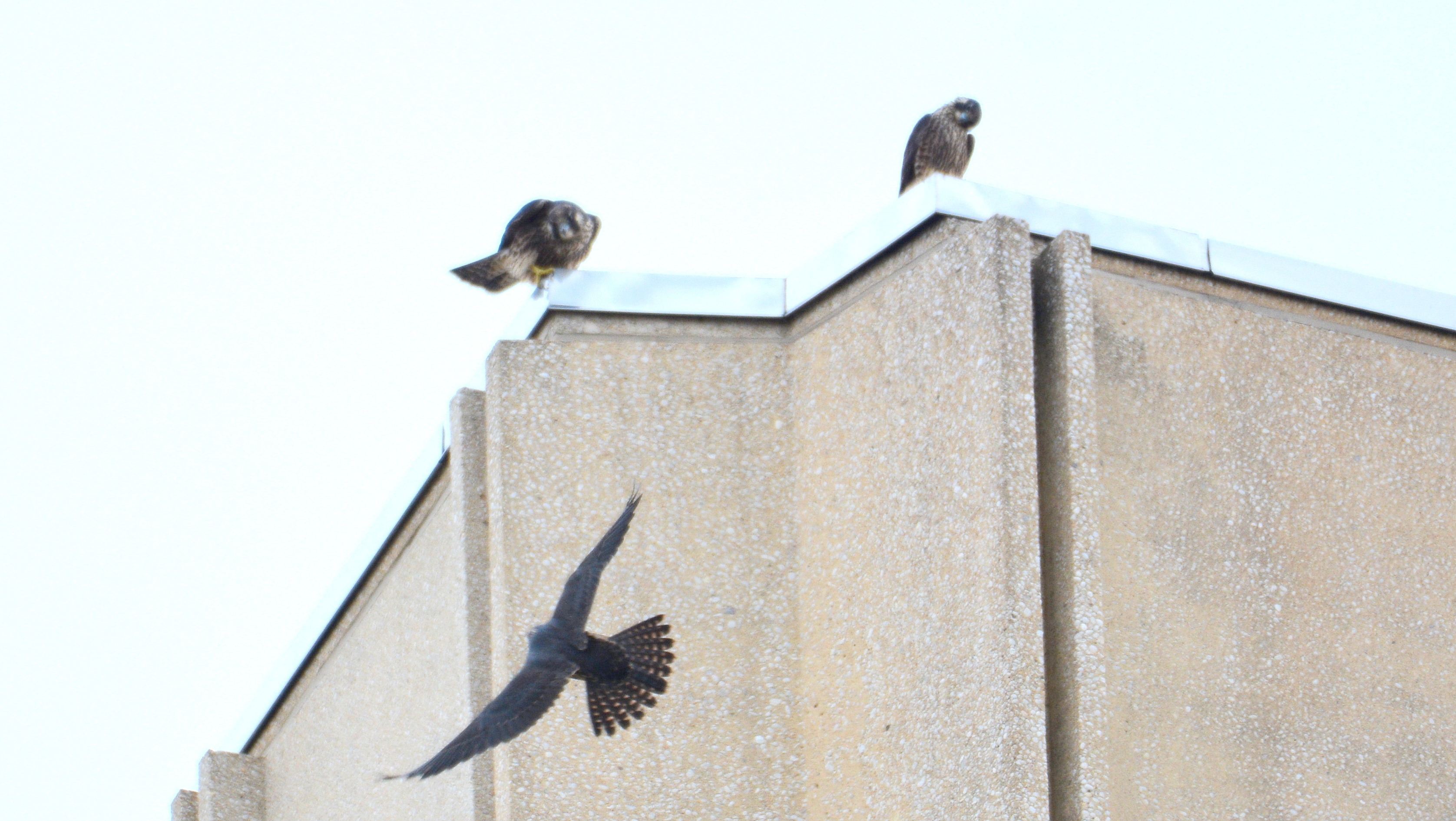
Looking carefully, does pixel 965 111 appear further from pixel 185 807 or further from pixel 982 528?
pixel 185 807

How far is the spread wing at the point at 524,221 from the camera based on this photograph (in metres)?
5.43

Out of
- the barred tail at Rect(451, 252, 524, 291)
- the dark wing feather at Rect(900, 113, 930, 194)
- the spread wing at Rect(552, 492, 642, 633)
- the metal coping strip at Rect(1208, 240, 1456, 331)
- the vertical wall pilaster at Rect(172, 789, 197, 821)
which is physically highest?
the dark wing feather at Rect(900, 113, 930, 194)

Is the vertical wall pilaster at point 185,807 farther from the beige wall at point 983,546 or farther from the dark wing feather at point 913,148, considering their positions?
the dark wing feather at point 913,148

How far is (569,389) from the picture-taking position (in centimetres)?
455

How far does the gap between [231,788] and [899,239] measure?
11.8 feet

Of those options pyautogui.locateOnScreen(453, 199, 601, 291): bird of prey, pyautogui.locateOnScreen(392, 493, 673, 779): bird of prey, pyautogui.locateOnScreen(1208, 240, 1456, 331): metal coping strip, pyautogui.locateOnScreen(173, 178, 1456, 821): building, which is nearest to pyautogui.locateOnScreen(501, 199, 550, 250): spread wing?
pyautogui.locateOnScreen(453, 199, 601, 291): bird of prey

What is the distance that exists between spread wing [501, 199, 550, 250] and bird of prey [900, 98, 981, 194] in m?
1.23

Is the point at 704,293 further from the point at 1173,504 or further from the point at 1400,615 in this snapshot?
the point at 1400,615

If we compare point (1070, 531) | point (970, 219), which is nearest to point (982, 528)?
point (1070, 531)

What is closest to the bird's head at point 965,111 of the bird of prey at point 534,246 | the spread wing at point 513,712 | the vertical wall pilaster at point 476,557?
the bird of prey at point 534,246

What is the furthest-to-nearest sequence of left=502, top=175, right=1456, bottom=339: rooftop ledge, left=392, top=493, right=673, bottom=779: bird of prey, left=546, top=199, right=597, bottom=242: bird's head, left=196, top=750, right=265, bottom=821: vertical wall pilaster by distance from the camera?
left=196, top=750, right=265, bottom=821: vertical wall pilaster → left=546, top=199, right=597, bottom=242: bird's head → left=502, top=175, right=1456, bottom=339: rooftop ledge → left=392, top=493, right=673, bottom=779: bird of prey

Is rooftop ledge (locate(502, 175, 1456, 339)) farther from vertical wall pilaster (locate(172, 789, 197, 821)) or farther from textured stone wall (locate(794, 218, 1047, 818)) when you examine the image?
vertical wall pilaster (locate(172, 789, 197, 821))

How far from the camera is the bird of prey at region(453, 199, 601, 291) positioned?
5367 mm

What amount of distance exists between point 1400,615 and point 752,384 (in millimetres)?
1745
